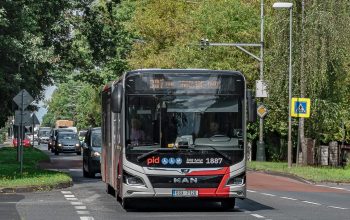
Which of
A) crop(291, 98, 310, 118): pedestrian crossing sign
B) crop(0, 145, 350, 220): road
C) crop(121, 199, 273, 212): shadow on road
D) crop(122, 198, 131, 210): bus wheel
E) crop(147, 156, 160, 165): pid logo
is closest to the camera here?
crop(0, 145, 350, 220): road

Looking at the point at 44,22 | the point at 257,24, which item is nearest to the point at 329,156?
the point at 257,24

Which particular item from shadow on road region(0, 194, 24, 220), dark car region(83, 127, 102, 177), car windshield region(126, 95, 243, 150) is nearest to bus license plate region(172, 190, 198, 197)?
car windshield region(126, 95, 243, 150)

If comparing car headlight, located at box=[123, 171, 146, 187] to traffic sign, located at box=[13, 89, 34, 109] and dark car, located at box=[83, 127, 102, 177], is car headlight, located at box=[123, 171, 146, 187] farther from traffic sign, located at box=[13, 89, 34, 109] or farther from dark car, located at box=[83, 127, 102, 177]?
dark car, located at box=[83, 127, 102, 177]

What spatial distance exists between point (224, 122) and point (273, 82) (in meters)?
29.1

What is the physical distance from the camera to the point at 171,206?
2208 cm

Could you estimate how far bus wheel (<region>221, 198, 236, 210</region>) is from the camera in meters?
21.0

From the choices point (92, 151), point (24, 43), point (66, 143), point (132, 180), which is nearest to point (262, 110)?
point (92, 151)

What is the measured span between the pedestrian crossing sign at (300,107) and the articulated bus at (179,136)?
2277 centimetres

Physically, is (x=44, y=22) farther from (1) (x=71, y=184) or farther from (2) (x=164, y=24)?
(2) (x=164, y=24)

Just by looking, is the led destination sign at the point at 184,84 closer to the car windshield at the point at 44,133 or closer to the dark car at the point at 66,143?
the dark car at the point at 66,143

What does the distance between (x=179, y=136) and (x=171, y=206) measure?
2887 mm

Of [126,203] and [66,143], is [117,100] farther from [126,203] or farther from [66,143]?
[66,143]

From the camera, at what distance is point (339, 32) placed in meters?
45.9

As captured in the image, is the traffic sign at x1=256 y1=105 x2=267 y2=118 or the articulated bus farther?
the traffic sign at x1=256 y1=105 x2=267 y2=118
